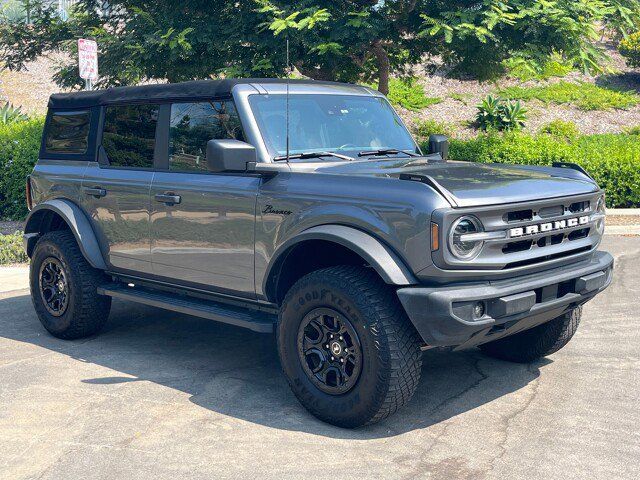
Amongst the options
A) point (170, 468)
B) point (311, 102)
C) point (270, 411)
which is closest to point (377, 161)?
point (311, 102)

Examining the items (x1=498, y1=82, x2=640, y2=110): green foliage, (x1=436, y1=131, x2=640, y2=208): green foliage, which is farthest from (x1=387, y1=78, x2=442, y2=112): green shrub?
(x1=436, y1=131, x2=640, y2=208): green foliage

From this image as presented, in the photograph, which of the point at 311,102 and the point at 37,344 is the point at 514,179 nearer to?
the point at 311,102

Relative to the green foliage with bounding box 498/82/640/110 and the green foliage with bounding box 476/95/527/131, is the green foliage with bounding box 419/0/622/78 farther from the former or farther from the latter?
the green foliage with bounding box 498/82/640/110

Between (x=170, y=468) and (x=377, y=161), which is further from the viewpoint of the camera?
(x=377, y=161)

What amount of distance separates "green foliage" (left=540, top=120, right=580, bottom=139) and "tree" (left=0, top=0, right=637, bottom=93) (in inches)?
277

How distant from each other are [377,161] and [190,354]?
2079 mm

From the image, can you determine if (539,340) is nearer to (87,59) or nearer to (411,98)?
(87,59)

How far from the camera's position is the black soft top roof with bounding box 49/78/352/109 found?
5.61 metres

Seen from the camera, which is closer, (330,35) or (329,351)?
(329,351)

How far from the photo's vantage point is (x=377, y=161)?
5594 mm

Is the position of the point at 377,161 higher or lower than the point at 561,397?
higher

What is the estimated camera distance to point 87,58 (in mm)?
10461

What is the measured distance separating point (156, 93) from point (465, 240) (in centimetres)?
280

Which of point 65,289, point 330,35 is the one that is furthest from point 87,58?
point 65,289
